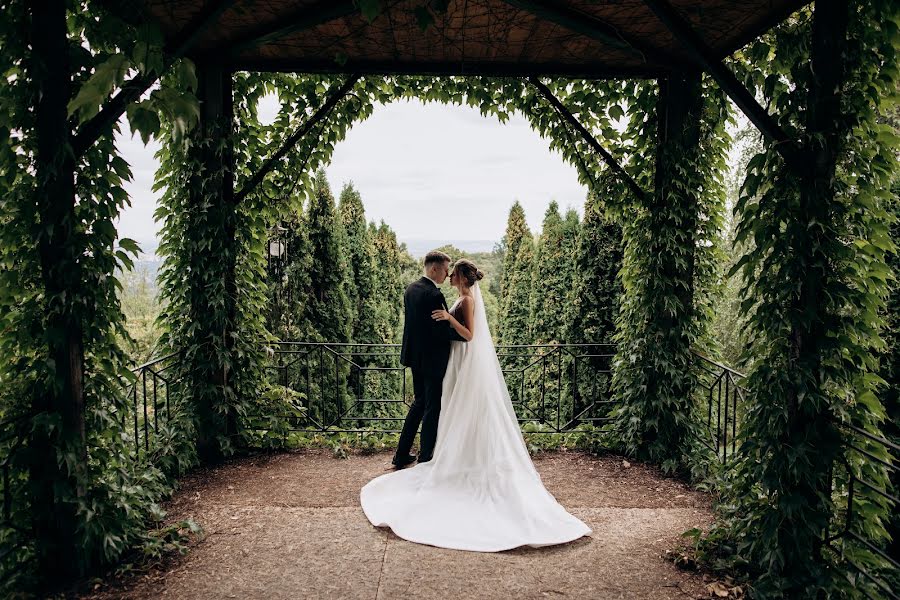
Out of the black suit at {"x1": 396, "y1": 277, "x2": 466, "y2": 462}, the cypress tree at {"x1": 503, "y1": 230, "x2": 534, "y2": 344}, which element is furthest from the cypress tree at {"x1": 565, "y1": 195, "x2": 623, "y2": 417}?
the black suit at {"x1": 396, "y1": 277, "x2": 466, "y2": 462}

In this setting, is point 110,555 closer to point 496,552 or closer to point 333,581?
point 333,581

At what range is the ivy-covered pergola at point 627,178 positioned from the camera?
2.95 metres

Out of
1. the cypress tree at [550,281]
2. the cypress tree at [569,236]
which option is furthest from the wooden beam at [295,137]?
the cypress tree at [550,281]

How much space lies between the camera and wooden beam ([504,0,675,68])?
159 inches

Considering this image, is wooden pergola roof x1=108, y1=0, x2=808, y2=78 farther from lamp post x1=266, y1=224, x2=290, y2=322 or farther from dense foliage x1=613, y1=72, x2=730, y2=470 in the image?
lamp post x1=266, y1=224, x2=290, y2=322

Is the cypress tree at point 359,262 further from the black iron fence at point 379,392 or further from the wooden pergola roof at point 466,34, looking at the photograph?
the wooden pergola roof at point 466,34

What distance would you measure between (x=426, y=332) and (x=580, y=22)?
2731 mm

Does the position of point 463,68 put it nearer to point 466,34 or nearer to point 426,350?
point 466,34

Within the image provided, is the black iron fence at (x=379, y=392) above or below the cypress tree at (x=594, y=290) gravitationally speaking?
below

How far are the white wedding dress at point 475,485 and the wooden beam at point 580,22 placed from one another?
7.21 feet

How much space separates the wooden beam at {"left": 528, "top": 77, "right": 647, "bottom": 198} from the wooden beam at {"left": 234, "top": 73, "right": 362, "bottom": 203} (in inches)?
70.0

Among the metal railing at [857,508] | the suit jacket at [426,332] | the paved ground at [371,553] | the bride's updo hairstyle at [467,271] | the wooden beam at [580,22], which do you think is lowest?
the paved ground at [371,553]

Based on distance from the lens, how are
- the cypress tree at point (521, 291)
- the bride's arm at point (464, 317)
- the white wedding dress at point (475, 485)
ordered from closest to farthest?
the white wedding dress at point (475, 485) → the bride's arm at point (464, 317) → the cypress tree at point (521, 291)

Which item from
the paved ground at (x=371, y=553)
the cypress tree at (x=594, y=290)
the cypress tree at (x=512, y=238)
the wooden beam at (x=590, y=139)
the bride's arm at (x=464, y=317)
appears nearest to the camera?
the paved ground at (x=371, y=553)
